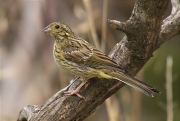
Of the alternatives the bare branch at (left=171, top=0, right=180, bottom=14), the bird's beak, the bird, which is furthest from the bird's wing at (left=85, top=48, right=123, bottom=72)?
the bare branch at (left=171, top=0, right=180, bottom=14)

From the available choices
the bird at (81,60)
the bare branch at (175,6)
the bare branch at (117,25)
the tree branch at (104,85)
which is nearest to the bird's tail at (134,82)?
the bird at (81,60)

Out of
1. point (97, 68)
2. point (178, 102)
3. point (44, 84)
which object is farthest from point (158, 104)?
point (97, 68)

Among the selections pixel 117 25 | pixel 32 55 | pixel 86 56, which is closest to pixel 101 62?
pixel 86 56

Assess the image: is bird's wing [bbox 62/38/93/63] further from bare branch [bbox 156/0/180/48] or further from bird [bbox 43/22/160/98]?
bare branch [bbox 156/0/180/48]

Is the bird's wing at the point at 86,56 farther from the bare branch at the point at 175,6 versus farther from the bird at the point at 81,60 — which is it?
the bare branch at the point at 175,6

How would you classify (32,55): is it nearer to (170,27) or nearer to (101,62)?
(101,62)

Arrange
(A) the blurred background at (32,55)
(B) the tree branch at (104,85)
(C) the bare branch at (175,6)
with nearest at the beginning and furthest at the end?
(B) the tree branch at (104,85) < (C) the bare branch at (175,6) < (A) the blurred background at (32,55)

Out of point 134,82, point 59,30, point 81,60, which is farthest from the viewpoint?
point 59,30

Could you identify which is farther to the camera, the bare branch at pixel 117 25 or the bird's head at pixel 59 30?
the bird's head at pixel 59 30
